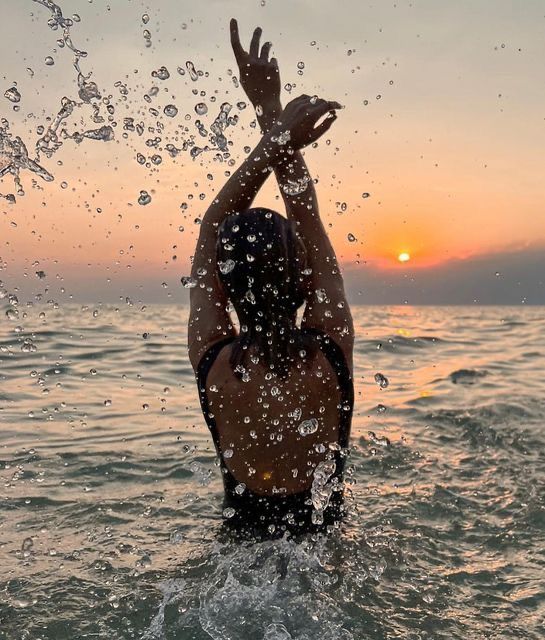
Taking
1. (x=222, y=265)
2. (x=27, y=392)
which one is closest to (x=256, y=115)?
(x=222, y=265)

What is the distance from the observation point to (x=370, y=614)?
9.87 ft

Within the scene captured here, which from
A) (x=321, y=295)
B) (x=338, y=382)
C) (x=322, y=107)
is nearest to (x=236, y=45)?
(x=322, y=107)

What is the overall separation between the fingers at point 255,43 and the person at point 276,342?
1.55ft

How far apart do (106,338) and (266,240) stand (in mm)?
11116

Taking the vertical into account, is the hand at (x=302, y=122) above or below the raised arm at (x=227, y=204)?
above

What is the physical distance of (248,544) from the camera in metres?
3.39

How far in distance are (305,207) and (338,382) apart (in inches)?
34.2

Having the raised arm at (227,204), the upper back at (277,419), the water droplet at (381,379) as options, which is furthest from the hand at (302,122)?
the water droplet at (381,379)

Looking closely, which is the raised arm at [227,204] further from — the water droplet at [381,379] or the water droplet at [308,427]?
the water droplet at [381,379]

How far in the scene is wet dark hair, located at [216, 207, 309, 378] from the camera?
282 cm

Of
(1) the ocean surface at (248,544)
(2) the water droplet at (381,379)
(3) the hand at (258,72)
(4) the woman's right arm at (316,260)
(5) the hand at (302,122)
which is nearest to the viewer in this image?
(1) the ocean surface at (248,544)

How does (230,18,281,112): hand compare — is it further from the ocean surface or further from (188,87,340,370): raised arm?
the ocean surface

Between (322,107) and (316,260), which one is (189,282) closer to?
(316,260)

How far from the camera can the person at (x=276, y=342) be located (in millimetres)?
2887
